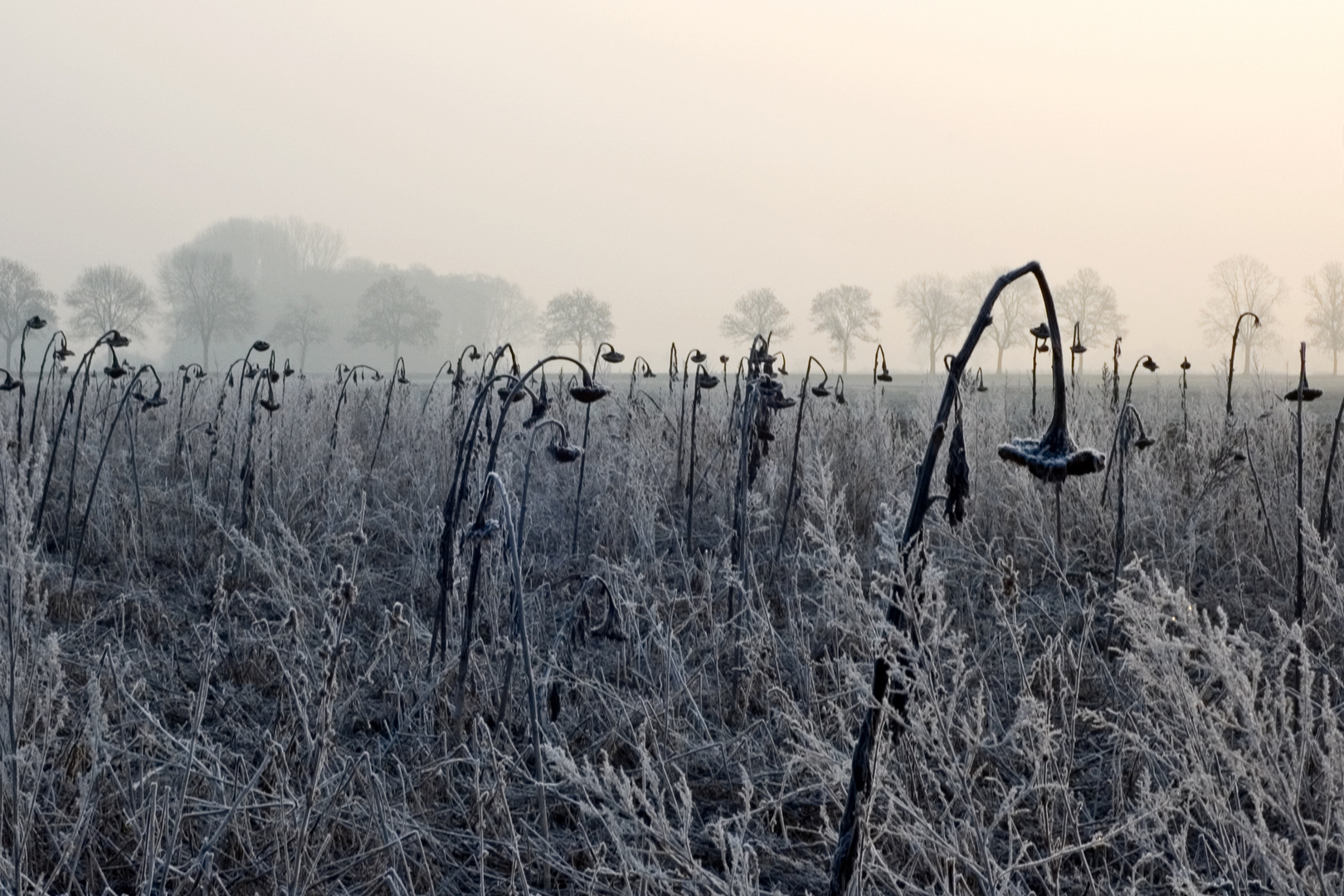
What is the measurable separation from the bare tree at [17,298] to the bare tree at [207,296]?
26.9 feet

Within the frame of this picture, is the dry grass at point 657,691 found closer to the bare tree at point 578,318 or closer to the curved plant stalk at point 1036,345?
the curved plant stalk at point 1036,345

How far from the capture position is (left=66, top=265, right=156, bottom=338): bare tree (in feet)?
190

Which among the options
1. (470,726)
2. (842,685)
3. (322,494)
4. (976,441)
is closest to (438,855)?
(470,726)

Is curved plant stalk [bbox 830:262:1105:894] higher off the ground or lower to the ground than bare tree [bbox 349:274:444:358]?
lower

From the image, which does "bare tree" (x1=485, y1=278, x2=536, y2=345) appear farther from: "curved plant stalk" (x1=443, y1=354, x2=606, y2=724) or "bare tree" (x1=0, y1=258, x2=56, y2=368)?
"curved plant stalk" (x1=443, y1=354, x2=606, y2=724)

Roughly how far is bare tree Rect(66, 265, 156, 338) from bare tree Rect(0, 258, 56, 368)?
2.09 m

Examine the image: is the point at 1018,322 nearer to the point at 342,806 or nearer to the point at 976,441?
the point at 976,441

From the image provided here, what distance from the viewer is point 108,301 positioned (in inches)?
2290

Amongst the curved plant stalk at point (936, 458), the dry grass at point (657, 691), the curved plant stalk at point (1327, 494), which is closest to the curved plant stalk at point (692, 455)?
the dry grass at point (657, 691)

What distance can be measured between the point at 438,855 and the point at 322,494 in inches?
145

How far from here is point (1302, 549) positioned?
3.29 meters

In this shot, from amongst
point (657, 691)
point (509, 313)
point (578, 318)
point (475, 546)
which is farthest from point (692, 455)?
point (509, 313)

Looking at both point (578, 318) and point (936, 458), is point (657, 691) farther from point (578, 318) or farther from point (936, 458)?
point (578, 318)

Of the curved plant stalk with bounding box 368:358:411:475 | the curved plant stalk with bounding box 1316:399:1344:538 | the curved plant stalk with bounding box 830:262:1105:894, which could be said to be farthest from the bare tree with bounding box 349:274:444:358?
the curved plant stalk with bounding box 830:262:1105:894
